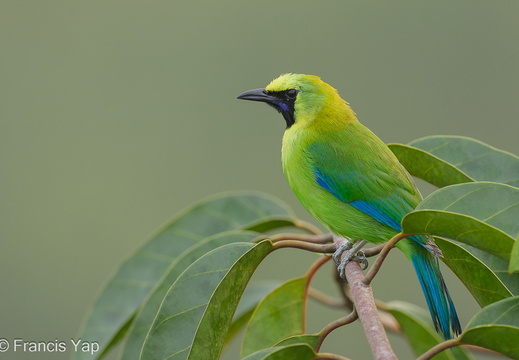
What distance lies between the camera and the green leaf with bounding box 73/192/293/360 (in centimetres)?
304

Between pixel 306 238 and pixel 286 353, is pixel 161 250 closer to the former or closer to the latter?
pixel 306 238

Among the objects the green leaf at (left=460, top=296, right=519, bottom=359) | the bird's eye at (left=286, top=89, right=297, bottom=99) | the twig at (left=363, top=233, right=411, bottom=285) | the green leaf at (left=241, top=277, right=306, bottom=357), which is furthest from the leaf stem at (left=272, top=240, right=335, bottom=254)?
the bird's eye at (left=286, top=89, right=297, bottom=99)

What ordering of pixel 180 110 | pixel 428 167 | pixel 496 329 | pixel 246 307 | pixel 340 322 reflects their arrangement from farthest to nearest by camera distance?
pixel 180 110, pixel 246 307, pixel 428 167, pixel 340 322, pixel 496 329

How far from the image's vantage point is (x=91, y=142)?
7.95 meters

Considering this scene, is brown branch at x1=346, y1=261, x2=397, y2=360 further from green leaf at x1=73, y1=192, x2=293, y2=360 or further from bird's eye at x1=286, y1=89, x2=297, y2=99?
bird's eye at x1=286, y1=89, x2=297, y2=99

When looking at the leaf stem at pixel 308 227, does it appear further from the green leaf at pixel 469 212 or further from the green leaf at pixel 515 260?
the green leaf at pixel 515 260

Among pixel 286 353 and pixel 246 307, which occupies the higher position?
pixel 286 353

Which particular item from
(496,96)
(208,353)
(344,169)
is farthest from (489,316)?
(496,96)

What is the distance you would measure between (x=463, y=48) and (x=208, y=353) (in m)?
5.99

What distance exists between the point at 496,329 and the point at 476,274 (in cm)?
28

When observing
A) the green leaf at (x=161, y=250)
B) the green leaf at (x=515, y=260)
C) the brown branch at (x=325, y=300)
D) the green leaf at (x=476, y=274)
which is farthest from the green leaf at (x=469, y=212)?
the green leaf at (x=161, y=250)

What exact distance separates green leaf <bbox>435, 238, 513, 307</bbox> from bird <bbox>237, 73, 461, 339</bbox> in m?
0.43

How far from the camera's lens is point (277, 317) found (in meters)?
2.84

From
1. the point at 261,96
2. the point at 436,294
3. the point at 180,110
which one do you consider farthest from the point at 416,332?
the point at 180,110
